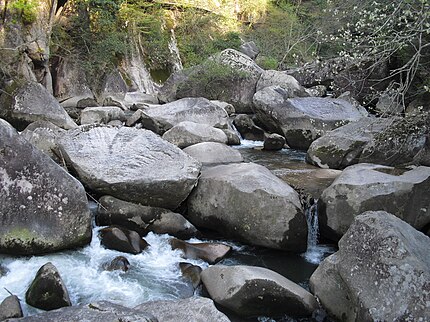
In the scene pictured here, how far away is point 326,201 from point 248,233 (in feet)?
4.11

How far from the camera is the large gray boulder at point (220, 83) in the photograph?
50.9 feet

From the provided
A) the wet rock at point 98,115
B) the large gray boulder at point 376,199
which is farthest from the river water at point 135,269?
the wet rock at point 98,115

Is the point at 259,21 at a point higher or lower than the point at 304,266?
higher

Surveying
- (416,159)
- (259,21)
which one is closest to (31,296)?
(416,159)

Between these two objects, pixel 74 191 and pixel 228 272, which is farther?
pixel 74 191

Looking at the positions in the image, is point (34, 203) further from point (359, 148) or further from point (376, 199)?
point (359, 148)

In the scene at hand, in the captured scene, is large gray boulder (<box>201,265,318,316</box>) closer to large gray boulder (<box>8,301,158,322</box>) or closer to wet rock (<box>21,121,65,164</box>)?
large gray boulder (<box>8,301,158,322</box>)

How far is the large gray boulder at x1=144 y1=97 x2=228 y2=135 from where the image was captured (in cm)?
1153

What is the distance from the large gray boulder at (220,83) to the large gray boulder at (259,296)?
430 inches

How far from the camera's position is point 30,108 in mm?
10648

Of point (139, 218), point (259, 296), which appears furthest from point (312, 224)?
point (139, 218)

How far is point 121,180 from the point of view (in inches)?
250

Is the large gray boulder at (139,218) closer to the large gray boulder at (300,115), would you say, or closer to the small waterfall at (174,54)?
the large gray boulder at (300,115)

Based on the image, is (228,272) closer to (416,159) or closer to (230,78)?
(416,159)
